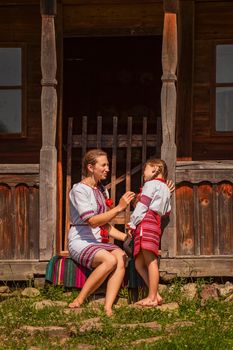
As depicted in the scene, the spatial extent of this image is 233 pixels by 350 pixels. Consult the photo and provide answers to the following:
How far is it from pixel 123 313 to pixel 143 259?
86 cm

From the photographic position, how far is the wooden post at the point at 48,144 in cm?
1127

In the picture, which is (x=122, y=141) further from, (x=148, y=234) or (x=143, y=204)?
(x=148, y=234)

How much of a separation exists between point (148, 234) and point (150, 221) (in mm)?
146

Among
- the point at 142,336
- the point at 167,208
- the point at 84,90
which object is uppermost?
the point at 84,90

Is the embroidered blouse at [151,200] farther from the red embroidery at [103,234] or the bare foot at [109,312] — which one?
the bare foot at [109,312]

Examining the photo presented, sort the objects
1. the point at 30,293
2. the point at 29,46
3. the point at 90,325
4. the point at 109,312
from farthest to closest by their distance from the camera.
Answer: the point at 29,46
the point at 30,293
the point at 109,312
the point at 90,325

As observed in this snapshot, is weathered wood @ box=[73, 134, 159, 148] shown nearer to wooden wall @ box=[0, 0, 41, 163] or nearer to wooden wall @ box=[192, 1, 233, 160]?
wooden wall @ box=[192, 1, 233, 160]

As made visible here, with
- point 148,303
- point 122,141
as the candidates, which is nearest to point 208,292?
point 148,303

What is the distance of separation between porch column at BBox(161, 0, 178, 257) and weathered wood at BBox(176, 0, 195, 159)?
1.66 meters

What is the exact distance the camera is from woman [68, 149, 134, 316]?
393 inches

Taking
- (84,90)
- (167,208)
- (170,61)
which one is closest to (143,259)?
(167,208)

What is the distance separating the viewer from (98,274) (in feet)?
32.8

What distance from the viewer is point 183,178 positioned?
1128cm

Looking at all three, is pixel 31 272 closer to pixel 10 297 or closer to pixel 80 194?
pixel 10 297
